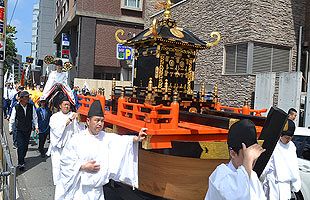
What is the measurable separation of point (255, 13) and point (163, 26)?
22.6ft

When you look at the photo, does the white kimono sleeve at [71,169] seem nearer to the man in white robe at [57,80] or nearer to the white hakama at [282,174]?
the white hakama at [282,174]

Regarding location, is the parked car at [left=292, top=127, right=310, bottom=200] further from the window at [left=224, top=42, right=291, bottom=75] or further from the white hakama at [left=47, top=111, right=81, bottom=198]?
the window at [left=224, top=42, right=291, bottom=75]

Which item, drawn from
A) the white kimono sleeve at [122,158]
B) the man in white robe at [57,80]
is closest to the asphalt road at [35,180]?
the man in white robe at [57,80]

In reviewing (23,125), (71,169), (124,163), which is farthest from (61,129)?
(23,125)

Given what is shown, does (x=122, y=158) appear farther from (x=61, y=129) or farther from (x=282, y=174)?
(x=282, y=174)

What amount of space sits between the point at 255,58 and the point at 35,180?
9331 millimetres

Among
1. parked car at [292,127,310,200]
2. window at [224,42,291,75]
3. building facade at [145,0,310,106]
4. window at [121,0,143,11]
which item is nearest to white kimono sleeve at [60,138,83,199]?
parked car at [292,127,310,200]

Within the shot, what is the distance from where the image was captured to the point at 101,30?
23.4 meters

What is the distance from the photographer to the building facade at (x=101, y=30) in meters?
22.6

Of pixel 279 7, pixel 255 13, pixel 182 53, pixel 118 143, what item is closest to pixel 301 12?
pixel 279 7

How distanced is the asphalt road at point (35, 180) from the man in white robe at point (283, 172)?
3593 mm

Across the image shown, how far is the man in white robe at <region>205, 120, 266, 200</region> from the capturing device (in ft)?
6.51

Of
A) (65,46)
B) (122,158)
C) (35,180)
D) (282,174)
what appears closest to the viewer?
(122,158)

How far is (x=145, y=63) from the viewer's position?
6977mm
